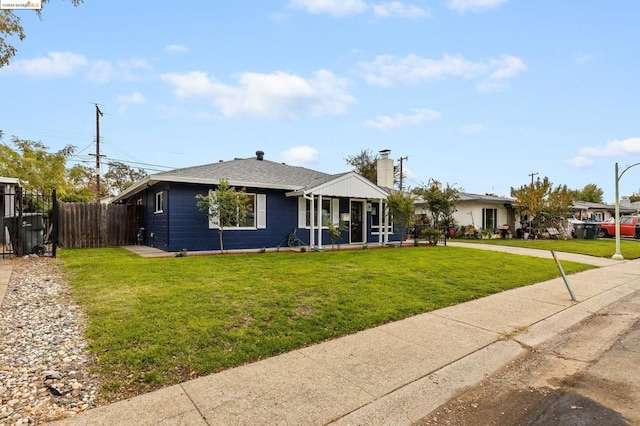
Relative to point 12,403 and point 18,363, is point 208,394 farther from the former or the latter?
point 18,363

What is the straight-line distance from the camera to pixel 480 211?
74.8ft

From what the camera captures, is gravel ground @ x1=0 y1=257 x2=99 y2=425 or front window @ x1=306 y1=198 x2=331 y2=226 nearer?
gravel ground @ x1=0 y1=257 x2=99 y2=425

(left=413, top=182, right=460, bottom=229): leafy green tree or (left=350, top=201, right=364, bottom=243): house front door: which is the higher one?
(left=413, top=182, right=460, bottom=229): leafy green tree

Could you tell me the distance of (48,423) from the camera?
233 cm

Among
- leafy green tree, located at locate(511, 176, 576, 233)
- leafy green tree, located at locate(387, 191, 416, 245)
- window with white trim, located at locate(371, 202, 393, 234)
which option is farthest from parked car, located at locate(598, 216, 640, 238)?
leafy green tree, located at locate(387, 191, 416, 245)

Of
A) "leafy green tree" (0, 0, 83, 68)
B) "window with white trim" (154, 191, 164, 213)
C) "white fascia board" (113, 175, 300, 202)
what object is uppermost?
"leafy green tree" (0, 0, 83, 68)

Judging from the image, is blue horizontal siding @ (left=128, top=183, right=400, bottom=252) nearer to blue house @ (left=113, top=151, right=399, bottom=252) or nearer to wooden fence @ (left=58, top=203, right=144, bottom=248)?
blue house @ (left=113, top=151, right=399, bottom=252)

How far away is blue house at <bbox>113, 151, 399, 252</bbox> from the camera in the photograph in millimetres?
11422

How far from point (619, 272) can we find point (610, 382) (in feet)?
29.8

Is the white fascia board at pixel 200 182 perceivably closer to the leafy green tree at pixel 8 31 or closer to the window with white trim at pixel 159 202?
the window with white trim at pixel 159 202

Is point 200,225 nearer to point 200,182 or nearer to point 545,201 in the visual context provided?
point 200,182

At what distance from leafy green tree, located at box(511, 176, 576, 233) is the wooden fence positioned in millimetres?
21903

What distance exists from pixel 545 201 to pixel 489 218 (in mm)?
3661

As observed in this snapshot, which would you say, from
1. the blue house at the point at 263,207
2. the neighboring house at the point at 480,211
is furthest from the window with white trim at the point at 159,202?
the neighboring house at the point at 480,211
